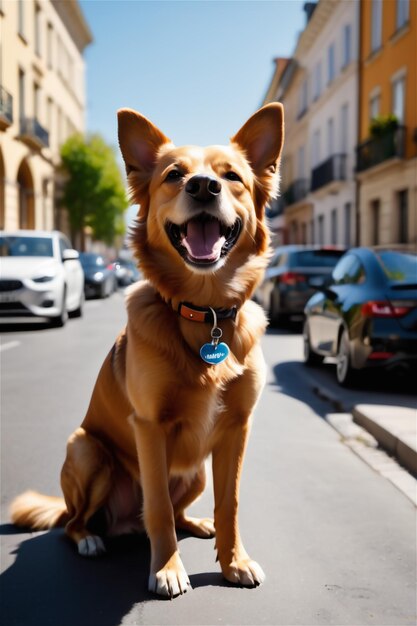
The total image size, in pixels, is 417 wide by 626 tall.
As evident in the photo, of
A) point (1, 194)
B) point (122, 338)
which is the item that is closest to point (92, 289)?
point (1, 194)

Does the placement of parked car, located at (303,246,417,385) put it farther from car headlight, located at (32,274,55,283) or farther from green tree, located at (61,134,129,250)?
green tree, located at (61,134,129,250)

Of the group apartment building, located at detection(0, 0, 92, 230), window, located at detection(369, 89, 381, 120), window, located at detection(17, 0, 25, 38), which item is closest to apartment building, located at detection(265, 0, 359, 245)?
window, located at detection(369, 89, 381, 120)

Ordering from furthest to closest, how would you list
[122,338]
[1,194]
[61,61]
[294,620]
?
1. [61,61]
2. [1,194]
3. [122,338]
4. [294,620]

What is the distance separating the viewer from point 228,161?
3.16m

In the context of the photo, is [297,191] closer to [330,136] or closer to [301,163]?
[301,163]

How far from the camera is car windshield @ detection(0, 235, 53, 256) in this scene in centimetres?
1433

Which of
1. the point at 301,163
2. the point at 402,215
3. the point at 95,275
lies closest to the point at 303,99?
the point at 301,163

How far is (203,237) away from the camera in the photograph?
3158 millimetres

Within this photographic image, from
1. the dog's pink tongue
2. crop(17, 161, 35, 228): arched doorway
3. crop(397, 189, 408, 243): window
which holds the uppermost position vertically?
crop(17, 161, 35, 228): arched doorway

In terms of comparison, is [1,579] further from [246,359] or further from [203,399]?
[246,359]

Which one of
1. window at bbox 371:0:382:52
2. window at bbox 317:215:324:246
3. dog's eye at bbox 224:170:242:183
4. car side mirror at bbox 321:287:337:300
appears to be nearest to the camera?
dog's eye at bbox 224:170:242:183

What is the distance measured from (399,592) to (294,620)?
53cm

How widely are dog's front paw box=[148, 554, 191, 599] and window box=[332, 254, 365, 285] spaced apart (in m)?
5.25

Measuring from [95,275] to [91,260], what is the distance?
0.97 metres
